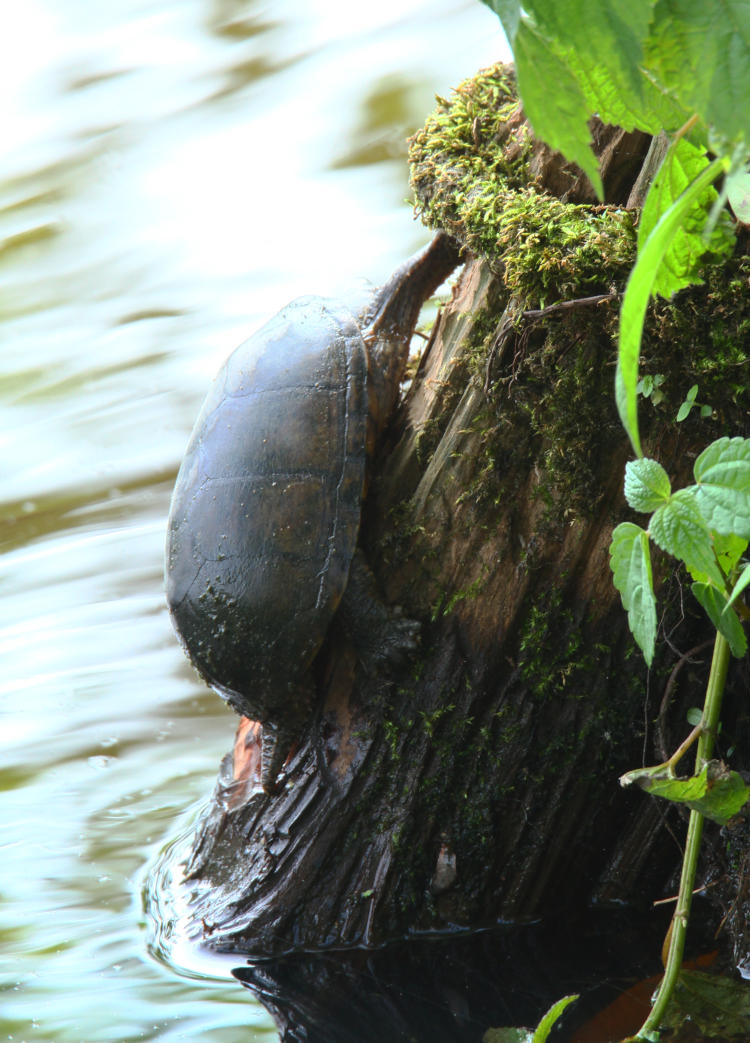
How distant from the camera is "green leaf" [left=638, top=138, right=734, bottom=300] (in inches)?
41.1

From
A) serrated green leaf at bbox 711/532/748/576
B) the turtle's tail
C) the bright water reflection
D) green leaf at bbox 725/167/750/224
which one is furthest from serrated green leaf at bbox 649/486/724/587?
the bright water reflection

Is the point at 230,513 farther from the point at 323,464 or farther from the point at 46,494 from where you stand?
the point at 46,494

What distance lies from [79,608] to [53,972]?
6.16 feet

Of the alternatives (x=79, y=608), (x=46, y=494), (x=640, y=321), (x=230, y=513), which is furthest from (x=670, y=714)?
(x=46, y=494)

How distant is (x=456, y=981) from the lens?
1997 millimetres

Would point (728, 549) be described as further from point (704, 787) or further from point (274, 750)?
point (274, 750)

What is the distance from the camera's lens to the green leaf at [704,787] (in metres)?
1.38

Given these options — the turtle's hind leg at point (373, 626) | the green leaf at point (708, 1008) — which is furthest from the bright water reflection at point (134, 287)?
the green leaf at point (708, 1008)

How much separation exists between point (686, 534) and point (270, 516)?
120cm

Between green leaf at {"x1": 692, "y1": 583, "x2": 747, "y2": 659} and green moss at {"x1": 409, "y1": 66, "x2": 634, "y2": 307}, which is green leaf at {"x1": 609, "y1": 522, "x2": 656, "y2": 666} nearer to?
green leaf at {"x1": 692, "y1": 583, "x2": 747, "y2": 659}

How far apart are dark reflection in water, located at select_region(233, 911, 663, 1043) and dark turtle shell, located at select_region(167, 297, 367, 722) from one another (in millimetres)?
543

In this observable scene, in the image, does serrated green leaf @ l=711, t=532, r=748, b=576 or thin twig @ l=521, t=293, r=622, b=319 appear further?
thin twig @ l=521, t=293, r=622, b=319

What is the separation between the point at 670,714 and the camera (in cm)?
194

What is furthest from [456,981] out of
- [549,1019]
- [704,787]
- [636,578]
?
[636,578]
